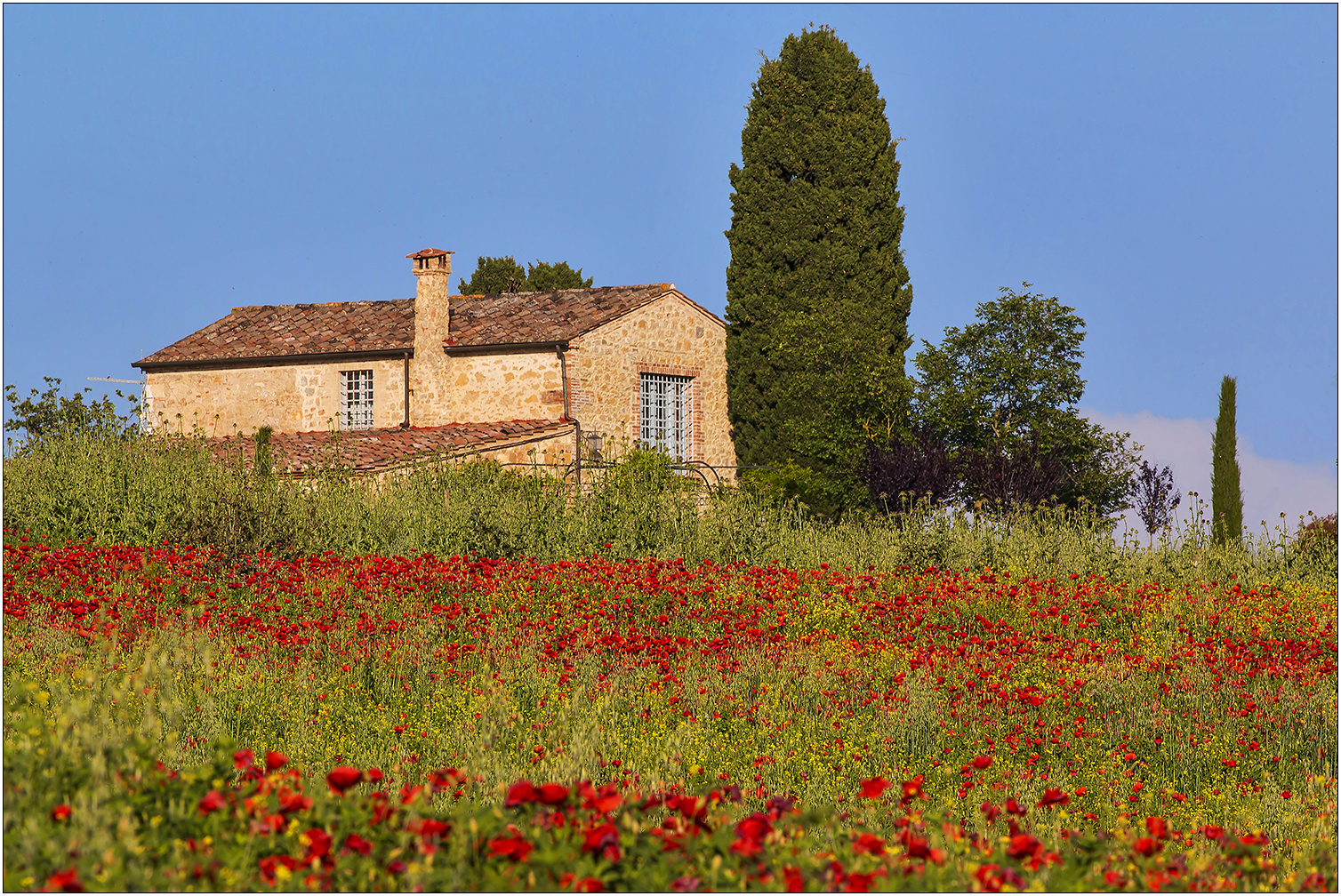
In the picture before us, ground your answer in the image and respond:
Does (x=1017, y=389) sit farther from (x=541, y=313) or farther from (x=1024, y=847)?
(x=1024, y=847)

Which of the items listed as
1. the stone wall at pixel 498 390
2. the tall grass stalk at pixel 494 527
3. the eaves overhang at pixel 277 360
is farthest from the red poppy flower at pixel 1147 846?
the eaves overhang at pixel 277 360

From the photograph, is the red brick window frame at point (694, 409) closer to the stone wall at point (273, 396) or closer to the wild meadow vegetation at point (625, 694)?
the stone wall at point (273, 396)

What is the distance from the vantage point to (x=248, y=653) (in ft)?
26.4

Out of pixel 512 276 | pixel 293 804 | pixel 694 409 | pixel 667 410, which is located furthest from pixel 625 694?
pixel 512 276

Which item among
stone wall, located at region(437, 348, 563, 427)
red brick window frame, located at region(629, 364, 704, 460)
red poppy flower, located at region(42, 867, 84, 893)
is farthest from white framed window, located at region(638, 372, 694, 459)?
red poppy flower, located at region(42, 867, 84, 893)

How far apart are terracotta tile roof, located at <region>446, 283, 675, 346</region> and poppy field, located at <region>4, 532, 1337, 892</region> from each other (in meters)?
12.8

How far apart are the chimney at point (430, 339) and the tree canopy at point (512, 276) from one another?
14.0 metres

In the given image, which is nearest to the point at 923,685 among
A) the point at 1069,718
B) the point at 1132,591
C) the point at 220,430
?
the point at 1069,718

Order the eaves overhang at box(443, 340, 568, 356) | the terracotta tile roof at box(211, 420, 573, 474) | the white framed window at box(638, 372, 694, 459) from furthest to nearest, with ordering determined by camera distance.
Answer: the white framed window at box(638, 372, 694, 459) < the eaves overhang at box(443, 340, 568, 356) < the terracotta tile roof at box(211, 420, 573, 474)

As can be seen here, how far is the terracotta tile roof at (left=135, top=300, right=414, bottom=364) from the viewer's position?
88.2 ft

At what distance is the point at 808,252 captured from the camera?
1037 inches

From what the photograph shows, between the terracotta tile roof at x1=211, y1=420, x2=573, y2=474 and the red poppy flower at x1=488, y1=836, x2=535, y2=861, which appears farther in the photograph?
the terracotta tile roof at x1=211, y1=420, x2=573, y2=474

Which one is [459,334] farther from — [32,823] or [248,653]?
[32,823]

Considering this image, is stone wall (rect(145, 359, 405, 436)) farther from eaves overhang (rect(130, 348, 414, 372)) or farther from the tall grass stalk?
the tall grass stalk
